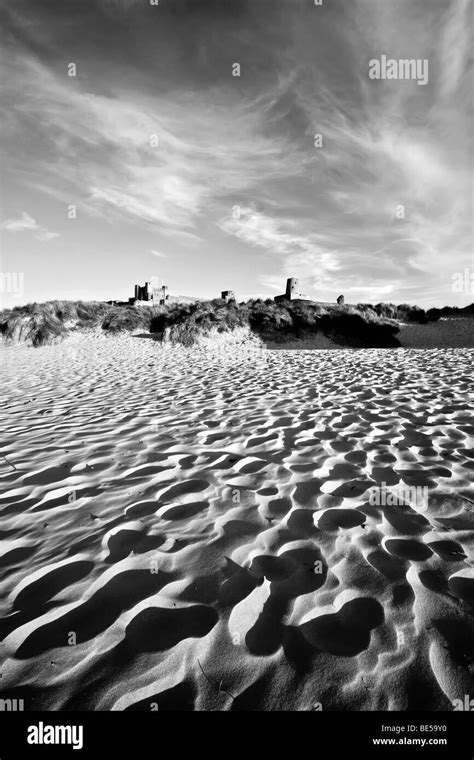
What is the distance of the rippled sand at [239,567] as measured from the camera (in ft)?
4.81

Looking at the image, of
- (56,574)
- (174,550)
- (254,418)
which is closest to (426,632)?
(174,550)

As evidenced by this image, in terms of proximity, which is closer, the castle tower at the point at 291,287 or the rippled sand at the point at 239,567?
the rippled sand at the point at 239,567

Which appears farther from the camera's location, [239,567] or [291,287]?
[291,287]

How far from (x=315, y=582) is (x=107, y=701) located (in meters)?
1.13

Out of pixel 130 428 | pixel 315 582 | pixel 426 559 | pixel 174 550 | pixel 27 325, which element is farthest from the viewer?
pixel 27 325

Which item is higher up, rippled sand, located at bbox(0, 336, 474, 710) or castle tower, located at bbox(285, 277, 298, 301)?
castle tower, located at bbox(285, 277, 298, 301)

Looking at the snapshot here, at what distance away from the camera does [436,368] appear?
9156mm

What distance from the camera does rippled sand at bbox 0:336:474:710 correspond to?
4.81 feet

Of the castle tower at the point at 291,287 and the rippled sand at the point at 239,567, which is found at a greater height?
the castle tower at the point at 291,287

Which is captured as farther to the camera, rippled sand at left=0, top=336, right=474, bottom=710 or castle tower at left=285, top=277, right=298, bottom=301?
castle tower at left=285, top=277, right=298, bottom=301

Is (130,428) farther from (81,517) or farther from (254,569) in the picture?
(254,569)

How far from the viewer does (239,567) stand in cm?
209

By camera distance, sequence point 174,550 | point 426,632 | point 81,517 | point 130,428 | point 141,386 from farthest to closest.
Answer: point 141,386 < point 130,428 < point 81,517 < point 174,550 < point 426,632

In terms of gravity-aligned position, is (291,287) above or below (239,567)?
above
